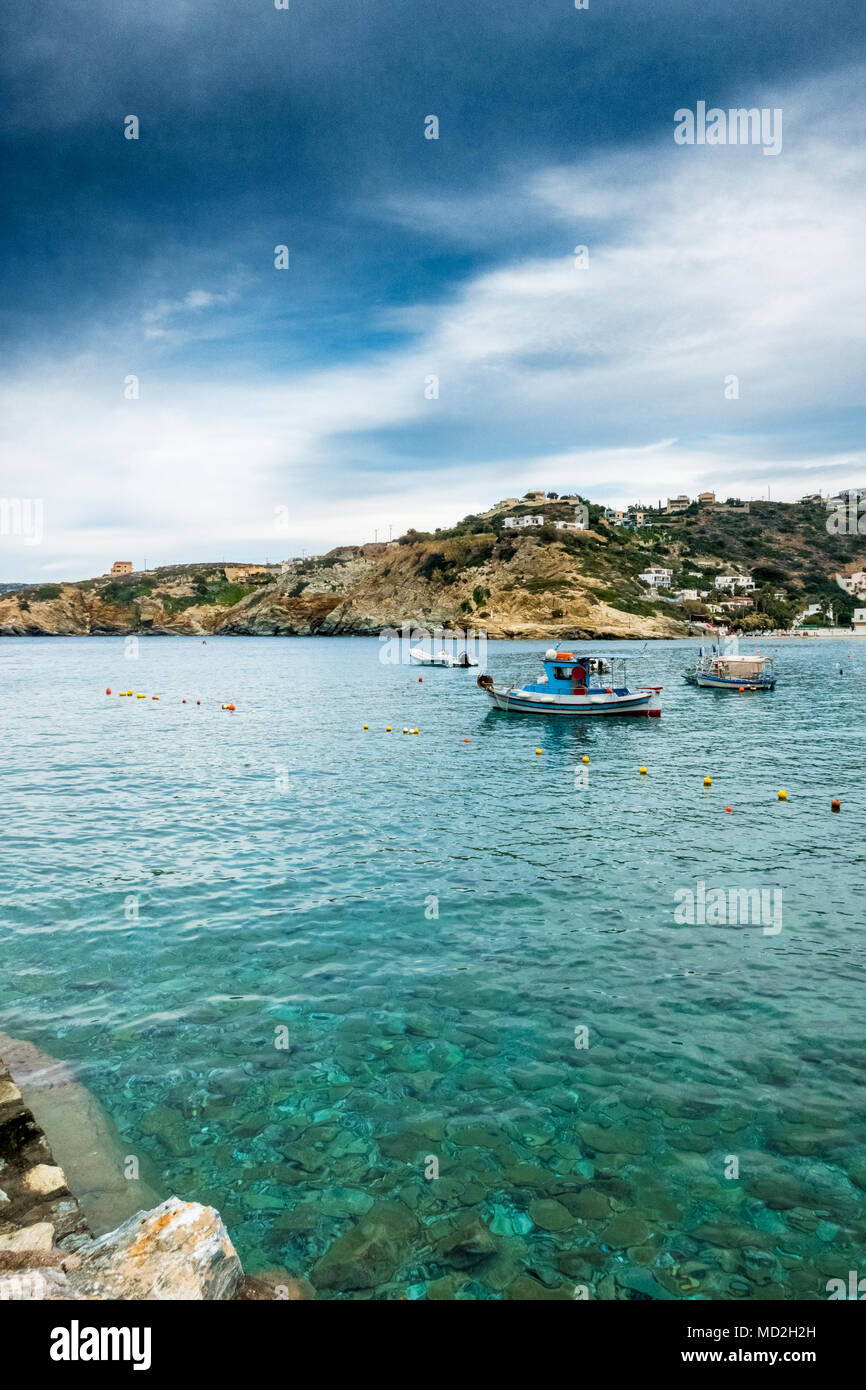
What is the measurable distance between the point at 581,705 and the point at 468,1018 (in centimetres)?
4072

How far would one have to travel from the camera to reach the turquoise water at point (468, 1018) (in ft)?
25.2

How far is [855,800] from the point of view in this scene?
86.0 feet

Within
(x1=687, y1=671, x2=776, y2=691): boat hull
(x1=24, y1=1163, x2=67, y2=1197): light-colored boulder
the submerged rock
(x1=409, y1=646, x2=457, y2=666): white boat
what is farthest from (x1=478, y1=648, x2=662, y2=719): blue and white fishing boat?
(x1=409, y1=646, x2=457, y2=666): white boat

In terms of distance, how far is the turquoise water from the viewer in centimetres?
767

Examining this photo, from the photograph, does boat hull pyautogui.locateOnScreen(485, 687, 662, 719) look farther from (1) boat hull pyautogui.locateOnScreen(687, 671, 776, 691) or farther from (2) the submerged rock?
(2) the submerged rock

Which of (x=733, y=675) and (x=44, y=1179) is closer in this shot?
(x=44, y=1179)

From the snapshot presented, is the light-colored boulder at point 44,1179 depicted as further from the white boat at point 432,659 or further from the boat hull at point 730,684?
the white boat at point 432,659

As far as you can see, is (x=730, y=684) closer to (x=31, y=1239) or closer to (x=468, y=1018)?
(x=468, y=1018)

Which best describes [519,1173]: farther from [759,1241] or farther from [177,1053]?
[177,1053]

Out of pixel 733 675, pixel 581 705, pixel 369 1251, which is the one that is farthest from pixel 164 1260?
pixel 733 675

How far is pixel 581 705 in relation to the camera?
51.1 meters

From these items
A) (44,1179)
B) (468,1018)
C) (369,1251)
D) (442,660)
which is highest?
(442,660)
